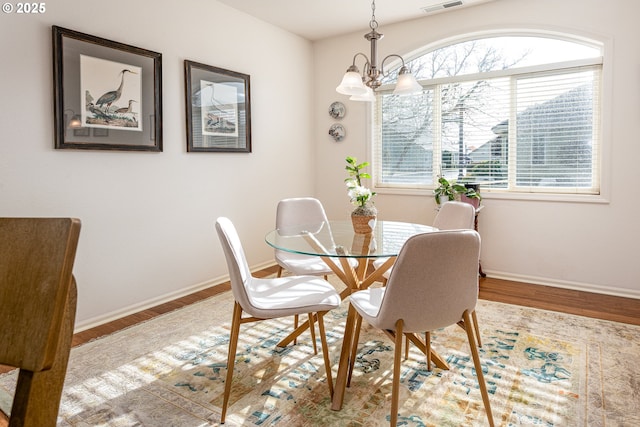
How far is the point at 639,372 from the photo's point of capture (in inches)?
90.4

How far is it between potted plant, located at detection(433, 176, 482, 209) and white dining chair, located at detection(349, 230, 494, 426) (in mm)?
2384

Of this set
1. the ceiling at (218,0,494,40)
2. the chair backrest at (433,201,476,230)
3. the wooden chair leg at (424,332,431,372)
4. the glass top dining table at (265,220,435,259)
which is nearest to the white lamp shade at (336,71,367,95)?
the glass top dining table at (265,220,435,259)

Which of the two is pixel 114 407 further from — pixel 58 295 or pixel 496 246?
pixel 496 246

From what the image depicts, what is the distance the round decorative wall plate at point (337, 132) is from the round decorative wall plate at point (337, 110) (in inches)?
4.1

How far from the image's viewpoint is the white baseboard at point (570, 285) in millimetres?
3625

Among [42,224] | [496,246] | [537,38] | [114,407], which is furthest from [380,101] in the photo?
[42,224]

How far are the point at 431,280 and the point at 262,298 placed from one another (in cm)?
88

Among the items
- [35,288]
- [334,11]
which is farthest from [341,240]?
[334,11]

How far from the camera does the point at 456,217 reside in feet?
9.52

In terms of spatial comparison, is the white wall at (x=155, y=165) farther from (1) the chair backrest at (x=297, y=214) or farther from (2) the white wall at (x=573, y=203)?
(2) the white wall at (x=573, y=203)

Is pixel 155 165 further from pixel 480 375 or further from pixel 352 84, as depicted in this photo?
pixel 480 375

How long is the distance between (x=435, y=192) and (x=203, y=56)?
265 cm

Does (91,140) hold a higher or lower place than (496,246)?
higher

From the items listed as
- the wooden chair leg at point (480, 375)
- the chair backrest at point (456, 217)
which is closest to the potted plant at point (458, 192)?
the chair backrest at point (456, 217)
